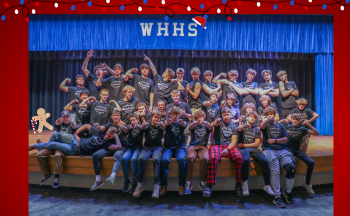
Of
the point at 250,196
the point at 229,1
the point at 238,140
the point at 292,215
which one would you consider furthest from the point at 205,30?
the point at 292,215

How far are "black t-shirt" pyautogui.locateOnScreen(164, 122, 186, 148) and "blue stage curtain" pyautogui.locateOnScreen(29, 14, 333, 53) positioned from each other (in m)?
1.92

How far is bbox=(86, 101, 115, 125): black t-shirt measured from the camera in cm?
334

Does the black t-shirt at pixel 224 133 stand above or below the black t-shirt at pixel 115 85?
below

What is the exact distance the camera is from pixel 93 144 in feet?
9.61

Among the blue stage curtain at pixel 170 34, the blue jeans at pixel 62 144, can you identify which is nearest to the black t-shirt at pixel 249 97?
the blue stage curtain at pixel 170 34

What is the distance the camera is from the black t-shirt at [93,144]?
116 inches

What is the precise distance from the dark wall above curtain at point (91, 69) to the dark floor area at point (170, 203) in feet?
8.95

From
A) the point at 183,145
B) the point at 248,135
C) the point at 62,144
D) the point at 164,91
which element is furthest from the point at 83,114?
the point at 248,135

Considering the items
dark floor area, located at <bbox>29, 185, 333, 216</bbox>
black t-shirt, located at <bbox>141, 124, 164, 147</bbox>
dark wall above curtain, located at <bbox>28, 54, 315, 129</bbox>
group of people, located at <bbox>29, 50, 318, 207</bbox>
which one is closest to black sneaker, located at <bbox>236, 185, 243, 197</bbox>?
group of people, located at <bbox>29, 50, 318, 207</bbox>

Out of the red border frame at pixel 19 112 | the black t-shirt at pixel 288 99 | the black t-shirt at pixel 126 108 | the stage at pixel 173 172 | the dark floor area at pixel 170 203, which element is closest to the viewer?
the red border frame at pixel 19 112

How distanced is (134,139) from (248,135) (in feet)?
4.69

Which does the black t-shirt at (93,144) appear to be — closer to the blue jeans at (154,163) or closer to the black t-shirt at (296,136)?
the blue jeans at (154,163)

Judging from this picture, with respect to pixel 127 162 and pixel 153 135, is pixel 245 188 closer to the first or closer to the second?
pixel 153 135

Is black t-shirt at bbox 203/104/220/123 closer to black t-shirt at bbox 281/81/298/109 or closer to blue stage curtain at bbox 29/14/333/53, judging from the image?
blue stage curtain at bbox 29/14/333/53
